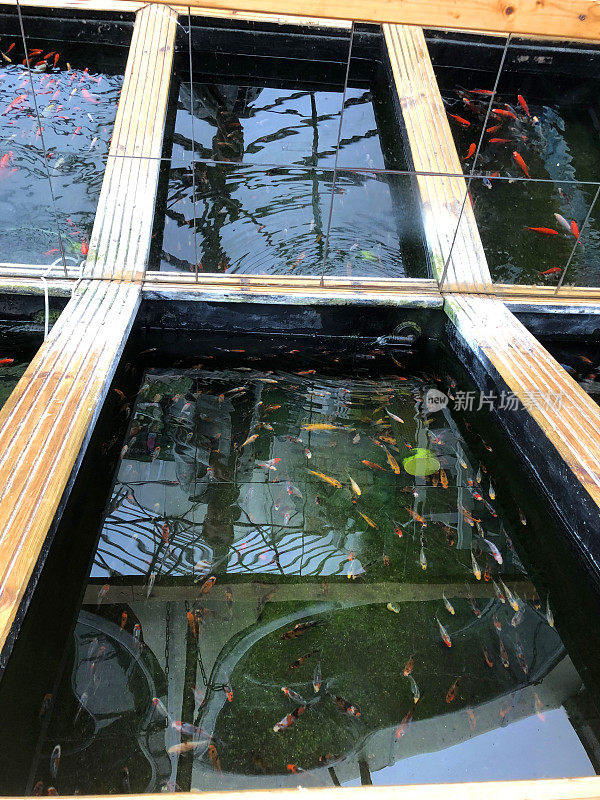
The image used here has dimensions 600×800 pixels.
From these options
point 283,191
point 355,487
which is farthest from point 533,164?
point 355,487

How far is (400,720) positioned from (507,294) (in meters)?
2.21

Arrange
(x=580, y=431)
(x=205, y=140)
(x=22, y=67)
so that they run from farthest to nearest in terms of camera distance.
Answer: (x=22, y=67) → (x=205, y=140) → (x=580, y=431)

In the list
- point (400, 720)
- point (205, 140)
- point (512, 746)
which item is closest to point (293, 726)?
point (400, 720)

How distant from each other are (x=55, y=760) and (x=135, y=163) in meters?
3.03

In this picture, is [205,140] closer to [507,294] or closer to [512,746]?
[507,294]

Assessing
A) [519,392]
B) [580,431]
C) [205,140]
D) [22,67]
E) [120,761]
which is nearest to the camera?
[120,761]

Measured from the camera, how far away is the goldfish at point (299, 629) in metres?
2.15

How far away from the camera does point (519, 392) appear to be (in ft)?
8.80

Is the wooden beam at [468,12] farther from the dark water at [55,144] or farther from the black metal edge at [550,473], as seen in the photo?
the dark water at [55,144]

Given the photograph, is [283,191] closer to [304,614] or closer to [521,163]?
[521,163]

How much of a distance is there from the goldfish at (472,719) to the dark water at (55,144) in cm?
280

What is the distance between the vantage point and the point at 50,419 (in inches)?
90.7

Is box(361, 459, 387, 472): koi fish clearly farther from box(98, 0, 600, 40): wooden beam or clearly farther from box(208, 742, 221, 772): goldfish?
box(98, 0, 600, 40): wooden beam

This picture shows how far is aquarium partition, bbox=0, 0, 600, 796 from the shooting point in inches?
89.6
